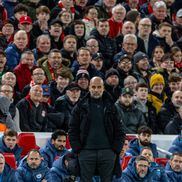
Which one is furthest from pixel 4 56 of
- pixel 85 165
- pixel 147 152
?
pixel 85 165

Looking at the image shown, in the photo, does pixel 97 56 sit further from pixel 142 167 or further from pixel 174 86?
pixel 142 167

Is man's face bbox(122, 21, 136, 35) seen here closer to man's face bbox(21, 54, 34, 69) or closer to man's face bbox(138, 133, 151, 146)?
man's face bbox(21, 54, 34, 69)

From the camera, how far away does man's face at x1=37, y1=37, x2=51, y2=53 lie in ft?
65.6

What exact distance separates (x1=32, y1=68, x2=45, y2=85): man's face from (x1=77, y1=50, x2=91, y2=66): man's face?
1.19 m

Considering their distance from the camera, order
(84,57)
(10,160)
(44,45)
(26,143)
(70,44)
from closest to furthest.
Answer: (10,160), (26,143), (84,57), (44,45), (70,44)

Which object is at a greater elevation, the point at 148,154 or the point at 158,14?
the point at 158,14

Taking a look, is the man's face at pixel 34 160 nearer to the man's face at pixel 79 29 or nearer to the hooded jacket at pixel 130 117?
the hooded jacket at pixel 130 117

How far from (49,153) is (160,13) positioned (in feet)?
23.4

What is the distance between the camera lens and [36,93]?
17812 millimetres

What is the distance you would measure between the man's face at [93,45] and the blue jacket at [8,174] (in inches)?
213

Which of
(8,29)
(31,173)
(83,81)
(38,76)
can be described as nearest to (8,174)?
(31,173)

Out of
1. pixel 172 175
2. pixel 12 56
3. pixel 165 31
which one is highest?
pixel 165 31

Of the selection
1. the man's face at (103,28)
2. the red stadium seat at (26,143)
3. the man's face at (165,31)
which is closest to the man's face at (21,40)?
the man's face at (103,28)

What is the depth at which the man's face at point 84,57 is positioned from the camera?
19609mm
